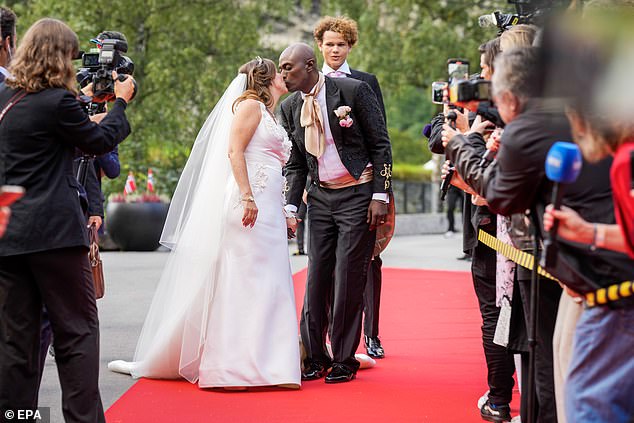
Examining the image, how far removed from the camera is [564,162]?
3.66 meters

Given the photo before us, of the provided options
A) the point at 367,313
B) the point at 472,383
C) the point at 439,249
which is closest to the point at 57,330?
the point at 472,383

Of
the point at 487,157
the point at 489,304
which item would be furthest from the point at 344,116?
the point at 487,157

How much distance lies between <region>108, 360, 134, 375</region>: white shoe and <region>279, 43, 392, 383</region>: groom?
1.16 m

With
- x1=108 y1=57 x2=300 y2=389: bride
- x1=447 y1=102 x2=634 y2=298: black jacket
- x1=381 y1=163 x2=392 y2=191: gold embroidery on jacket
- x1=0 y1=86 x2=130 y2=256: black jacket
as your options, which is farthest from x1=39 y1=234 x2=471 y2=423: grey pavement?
x1=447 y1=102 x2=634 y2=298: black jacket

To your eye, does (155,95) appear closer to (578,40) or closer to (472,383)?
(472,383)

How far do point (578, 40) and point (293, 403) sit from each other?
3.37 meters

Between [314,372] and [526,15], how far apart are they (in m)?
2.83

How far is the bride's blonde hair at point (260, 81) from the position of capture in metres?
7.08

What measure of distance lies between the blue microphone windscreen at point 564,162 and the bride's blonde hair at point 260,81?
361 cm

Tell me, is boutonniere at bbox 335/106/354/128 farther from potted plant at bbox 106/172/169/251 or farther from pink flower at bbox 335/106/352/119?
potted plant at bbox 106/172/169/251

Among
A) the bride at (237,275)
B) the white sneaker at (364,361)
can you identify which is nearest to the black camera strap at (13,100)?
the bride at (237,275)

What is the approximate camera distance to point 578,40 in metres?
3.80

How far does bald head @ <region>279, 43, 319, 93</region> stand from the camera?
7.20 metres

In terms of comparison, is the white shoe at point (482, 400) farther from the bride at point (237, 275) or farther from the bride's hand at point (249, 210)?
the bride's hand at point (249, 210)
